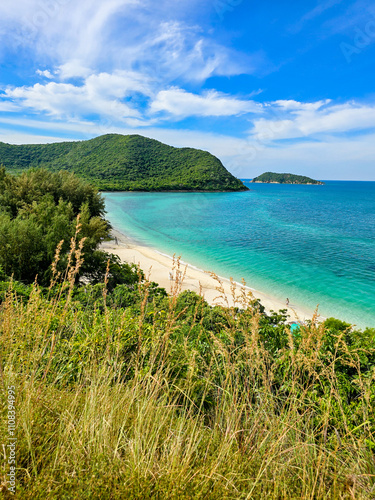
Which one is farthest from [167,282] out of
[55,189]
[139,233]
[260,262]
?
[139,233]

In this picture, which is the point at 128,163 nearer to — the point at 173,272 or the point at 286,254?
the point at 286,254

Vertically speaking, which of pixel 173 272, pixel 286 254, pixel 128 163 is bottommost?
pixel 173 272

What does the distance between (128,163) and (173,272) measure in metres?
92.1

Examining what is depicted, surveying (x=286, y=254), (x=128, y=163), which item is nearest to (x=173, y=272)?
(x=286, y=254)

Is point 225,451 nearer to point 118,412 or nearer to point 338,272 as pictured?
point 118,412

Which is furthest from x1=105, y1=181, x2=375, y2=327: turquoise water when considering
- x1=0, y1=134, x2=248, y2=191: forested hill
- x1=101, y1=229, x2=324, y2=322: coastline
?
x1=0, y1=134, x2=248, y2=191: forested hill

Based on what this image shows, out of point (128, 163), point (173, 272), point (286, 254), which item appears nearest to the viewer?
point (173, 272)

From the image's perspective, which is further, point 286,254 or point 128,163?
point 128,163

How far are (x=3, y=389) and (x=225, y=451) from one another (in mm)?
1516

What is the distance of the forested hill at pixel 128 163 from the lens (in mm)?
84812

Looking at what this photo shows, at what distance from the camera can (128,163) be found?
3853 inches

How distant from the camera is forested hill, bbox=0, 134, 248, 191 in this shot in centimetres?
8481

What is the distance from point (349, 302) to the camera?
13609 millimetres

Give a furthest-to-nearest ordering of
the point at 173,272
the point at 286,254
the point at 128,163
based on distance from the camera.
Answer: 1. the point at 128,163
2. the point at 286,254
3. the point at 173,272
